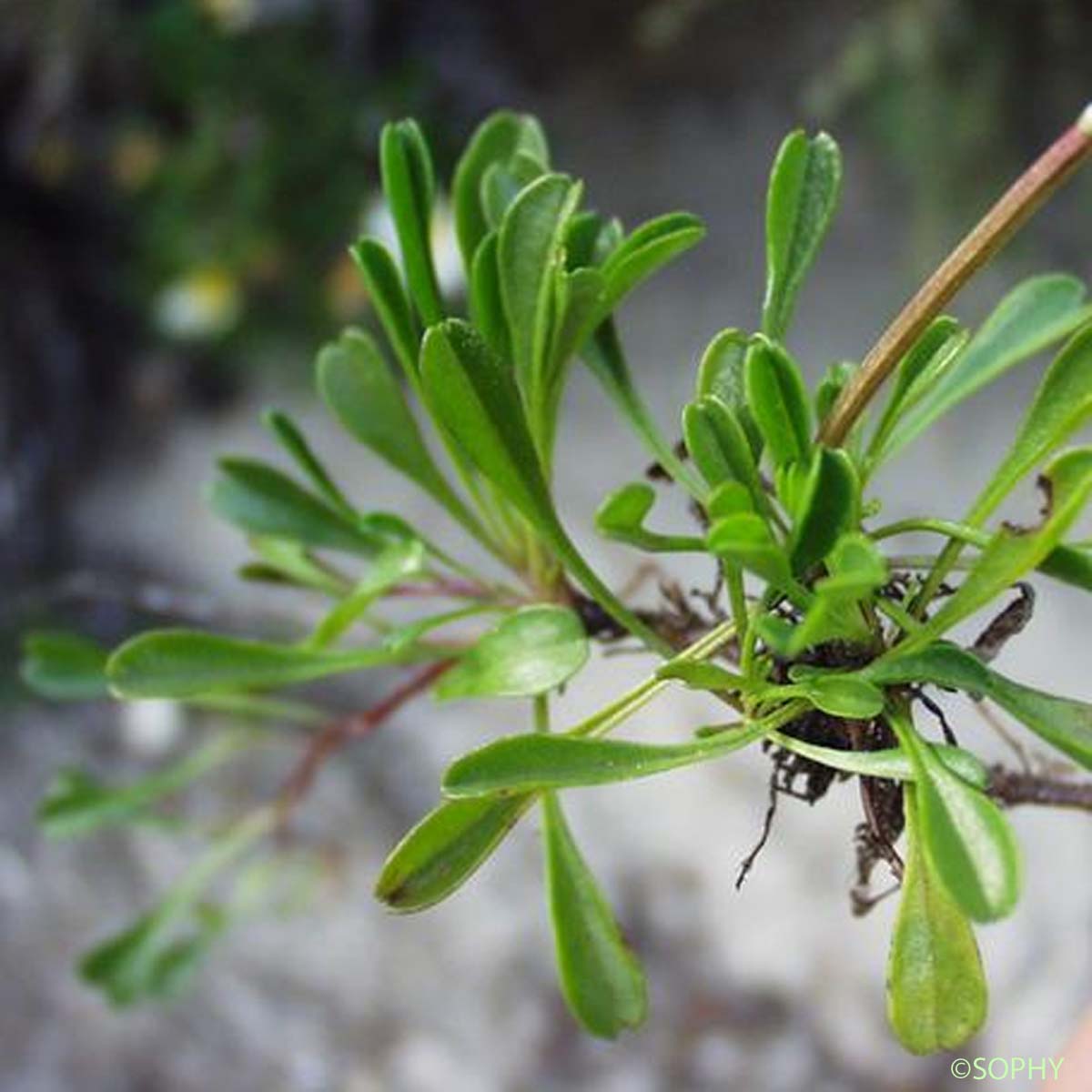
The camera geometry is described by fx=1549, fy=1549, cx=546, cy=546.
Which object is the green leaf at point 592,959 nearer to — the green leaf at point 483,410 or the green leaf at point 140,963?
the green leaf at point 483,410

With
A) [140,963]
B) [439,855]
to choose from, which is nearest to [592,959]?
[439,855]

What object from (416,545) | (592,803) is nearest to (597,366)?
(416,545)

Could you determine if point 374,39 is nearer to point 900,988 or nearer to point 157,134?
point 157,134

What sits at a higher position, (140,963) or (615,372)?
(615,372)

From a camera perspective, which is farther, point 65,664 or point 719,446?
point 65,664

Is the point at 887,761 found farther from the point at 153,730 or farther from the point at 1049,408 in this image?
the point at 153,730

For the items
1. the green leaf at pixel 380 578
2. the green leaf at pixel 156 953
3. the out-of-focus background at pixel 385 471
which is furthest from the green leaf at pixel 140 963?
the out-of-focus background at pixel 385 471

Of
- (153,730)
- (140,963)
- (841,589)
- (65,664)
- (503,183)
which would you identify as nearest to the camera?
(841,589)
